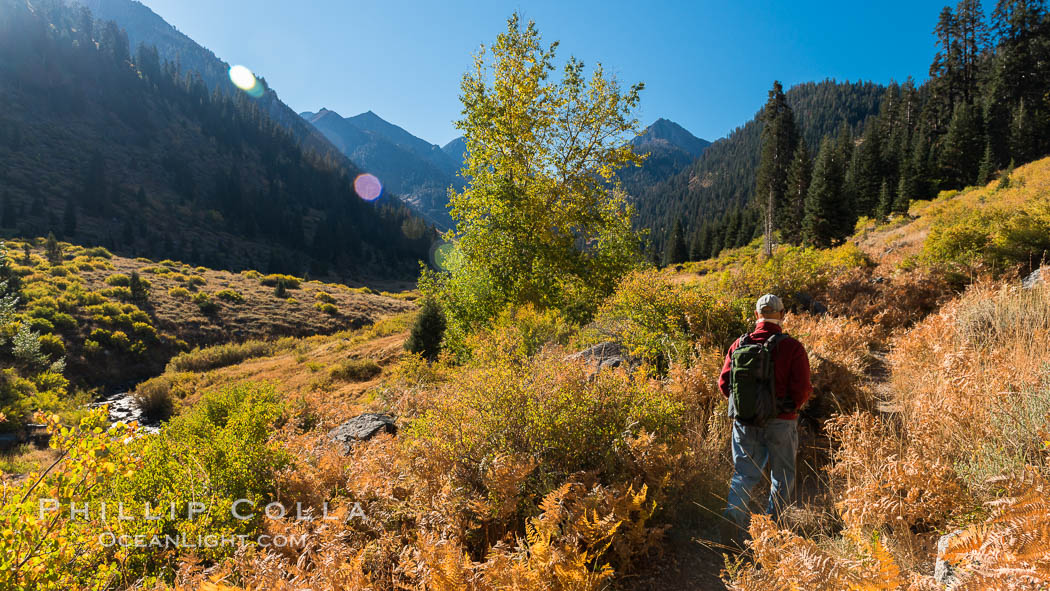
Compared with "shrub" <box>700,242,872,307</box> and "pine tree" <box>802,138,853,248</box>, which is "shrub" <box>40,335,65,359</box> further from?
"pine tree" <box>802,138,853,248</box>

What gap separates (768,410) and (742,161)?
7835 inches

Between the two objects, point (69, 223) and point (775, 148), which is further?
point (69, 223)

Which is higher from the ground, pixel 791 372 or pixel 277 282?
pixel 791 372

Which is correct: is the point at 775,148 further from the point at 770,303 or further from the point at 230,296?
the point at 230,296

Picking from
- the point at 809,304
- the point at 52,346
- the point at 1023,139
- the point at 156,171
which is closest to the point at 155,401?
the point at 52,346

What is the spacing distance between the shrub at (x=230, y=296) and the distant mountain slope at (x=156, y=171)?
44897mm

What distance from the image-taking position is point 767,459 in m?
3.68

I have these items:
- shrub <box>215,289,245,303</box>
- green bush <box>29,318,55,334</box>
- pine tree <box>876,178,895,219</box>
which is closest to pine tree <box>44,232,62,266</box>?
shrub <box>215,289,245,303</box>

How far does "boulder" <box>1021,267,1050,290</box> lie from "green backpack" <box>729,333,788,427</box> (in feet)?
18.6

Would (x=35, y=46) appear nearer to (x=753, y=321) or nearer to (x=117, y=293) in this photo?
(x=117, y=293)

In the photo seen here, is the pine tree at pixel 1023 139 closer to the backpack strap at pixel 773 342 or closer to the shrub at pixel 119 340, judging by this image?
the backpack strap at pixel 773 342

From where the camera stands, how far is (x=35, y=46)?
95625 millimetres

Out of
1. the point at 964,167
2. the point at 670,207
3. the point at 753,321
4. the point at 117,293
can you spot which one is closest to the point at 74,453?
the point at 753,321

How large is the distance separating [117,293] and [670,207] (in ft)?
557
